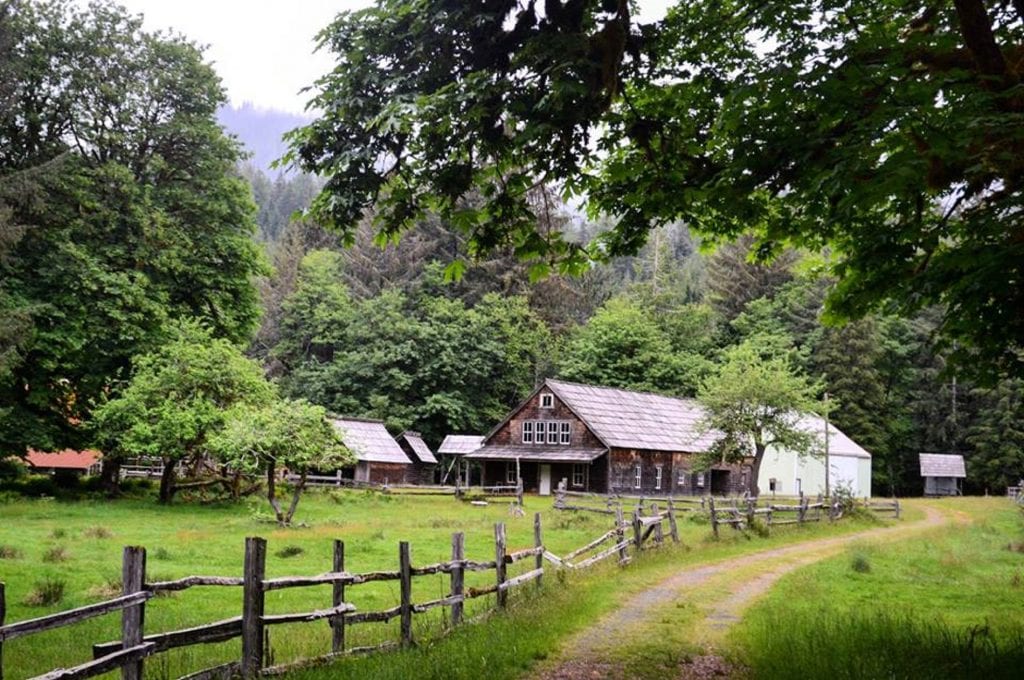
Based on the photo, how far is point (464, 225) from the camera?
30.2 feet

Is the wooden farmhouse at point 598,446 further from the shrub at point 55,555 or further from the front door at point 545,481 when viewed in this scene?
the shrub at point 55,555

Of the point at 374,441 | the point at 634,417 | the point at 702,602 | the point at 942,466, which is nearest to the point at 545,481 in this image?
the point at 634,417

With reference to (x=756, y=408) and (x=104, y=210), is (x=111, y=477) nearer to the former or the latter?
(x=104, y=210)

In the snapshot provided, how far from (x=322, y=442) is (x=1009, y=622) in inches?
860

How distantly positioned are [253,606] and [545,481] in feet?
144

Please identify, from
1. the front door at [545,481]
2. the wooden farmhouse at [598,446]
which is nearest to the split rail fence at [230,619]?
the wooden farmhouse at [598,446]

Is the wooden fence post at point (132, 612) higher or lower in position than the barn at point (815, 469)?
higher

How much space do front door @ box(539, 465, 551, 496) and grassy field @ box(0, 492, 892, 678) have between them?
1482 cm

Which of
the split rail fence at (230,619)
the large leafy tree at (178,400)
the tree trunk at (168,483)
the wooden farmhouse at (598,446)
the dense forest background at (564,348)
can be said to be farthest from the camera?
the dense forest background at (564,348)

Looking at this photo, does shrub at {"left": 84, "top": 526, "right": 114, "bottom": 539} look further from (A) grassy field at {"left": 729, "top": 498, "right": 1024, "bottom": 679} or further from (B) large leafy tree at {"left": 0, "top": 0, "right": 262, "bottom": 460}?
(A) grassy field at {"left": 729, "top": 498, "right": 1024, "bottom": 679}

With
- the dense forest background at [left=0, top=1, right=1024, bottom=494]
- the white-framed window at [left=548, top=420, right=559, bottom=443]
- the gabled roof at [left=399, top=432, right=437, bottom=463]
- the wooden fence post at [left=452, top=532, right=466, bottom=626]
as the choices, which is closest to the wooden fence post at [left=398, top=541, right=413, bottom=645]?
the wooden fence post at [left=452, top=532, right=466, bottom=626]

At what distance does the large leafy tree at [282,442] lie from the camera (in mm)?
28281

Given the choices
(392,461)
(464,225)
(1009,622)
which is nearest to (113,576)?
(464,225)

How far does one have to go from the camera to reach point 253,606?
8727 mm
